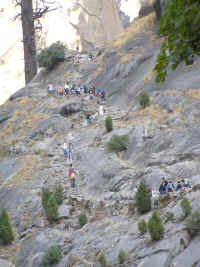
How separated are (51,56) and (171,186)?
20.4m

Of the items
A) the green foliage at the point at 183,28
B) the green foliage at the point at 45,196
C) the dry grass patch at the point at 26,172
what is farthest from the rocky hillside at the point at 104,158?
the green foliage at the point at 183,28

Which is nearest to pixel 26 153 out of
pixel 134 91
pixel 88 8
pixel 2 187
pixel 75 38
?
pixel 2 187

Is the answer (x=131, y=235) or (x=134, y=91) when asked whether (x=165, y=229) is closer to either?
(x=131, y=235)

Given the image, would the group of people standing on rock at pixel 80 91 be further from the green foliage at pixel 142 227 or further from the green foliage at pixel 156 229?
the green foliage at pixel 156 229

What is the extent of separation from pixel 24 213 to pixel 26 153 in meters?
5.86

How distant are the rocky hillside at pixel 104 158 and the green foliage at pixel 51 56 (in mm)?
1200

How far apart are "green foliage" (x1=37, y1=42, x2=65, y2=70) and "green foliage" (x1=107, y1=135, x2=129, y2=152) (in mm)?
14374

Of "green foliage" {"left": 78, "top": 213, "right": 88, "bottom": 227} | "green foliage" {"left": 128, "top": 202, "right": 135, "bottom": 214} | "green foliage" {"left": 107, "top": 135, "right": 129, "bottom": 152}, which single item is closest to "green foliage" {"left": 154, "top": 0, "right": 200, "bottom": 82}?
"green foliage" {"left": 128, "top": 202, "right": 135, "bottom": 214}

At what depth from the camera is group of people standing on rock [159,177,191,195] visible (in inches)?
595

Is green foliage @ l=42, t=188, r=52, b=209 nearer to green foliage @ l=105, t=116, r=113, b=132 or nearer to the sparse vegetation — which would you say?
green foliage @ l=105, t=116, r=113, b=132

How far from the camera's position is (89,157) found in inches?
839

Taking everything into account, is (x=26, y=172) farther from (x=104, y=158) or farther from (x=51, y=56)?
(x=51, y=56)

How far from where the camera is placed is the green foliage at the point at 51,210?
17203mm

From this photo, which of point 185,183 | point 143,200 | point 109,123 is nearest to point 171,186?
point 185,183
